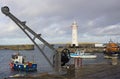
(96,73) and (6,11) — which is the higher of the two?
(6,11)

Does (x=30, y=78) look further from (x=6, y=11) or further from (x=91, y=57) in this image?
(x=91, y=57)

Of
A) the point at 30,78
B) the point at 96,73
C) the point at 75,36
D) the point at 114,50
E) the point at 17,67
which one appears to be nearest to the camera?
the point at 30,78

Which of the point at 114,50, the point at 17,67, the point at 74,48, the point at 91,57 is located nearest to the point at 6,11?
the point at 17,67

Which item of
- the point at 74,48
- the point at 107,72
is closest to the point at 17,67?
the point at 107,72

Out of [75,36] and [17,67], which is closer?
[17,67]

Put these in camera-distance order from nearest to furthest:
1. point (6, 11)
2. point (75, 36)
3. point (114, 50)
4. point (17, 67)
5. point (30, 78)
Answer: point (6, 11) < point (30, 78) < point (17, 67) < point (114, 50) < point (75, 36)

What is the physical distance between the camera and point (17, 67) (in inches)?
3204

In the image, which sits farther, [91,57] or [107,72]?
[91,57]

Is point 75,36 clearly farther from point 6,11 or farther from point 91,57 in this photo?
point 6,11

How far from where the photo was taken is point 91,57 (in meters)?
135

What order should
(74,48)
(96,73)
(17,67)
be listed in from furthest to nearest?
1. (74,48)
2. (17,67)
3. (96,73)

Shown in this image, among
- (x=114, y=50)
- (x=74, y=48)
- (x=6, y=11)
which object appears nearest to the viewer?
(x=6, y=11)

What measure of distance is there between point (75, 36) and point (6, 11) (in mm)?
103024

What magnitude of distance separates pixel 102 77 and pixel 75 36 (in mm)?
99105
